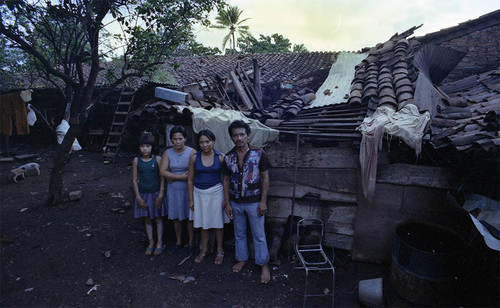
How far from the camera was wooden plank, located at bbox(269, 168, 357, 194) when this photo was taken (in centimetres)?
433

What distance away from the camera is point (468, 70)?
7.53 meters

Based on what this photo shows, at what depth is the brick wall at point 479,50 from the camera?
289 inches

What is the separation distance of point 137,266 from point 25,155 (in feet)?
34.9

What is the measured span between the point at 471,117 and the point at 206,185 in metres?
4.29

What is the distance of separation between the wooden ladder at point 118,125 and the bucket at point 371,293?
10815 mm

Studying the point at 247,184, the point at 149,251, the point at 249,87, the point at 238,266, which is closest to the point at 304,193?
the point at 247,184

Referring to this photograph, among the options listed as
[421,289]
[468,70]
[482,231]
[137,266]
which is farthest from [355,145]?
[468,70]

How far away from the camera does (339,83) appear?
21.7 ft

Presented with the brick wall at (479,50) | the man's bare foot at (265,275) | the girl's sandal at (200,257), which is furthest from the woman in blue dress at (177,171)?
the brick wall at (479,50)

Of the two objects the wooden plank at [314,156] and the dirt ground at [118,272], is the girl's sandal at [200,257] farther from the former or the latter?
the wooden plank at [314,156]

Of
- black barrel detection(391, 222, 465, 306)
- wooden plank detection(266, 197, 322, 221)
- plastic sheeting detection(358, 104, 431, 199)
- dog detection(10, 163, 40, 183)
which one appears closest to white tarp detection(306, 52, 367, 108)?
plastic sheeting detection(358, 104, 431, 199)

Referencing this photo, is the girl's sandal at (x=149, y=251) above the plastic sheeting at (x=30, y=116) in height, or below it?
below

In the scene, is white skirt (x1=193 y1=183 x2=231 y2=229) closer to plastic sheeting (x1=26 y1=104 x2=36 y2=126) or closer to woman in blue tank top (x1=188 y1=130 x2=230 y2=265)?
woman in blue tank top (x1=188 y1=130 x2=230 y2=265)

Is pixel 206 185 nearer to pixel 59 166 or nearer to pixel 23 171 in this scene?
pixel 59 166
